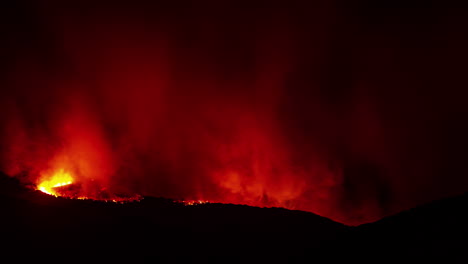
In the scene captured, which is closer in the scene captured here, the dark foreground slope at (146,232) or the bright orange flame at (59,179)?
the dark foreground slope at (146,232)

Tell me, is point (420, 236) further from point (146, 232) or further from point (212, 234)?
point (146, 232)

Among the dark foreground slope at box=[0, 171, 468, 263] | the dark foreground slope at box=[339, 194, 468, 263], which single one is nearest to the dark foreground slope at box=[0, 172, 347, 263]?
the dark foreground slope at box=[0, 171, 468, 263]

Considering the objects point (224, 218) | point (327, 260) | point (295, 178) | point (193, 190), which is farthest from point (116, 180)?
point (327, 260)

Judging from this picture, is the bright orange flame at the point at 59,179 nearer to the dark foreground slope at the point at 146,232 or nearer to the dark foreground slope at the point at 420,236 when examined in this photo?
the dark foreground slope at the point at 146,232

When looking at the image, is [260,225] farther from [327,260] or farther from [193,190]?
[193,190]

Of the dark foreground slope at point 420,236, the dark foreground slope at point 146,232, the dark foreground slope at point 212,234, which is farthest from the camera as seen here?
the dark foreground slope at point 146,232

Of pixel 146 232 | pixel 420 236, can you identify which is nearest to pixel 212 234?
pixel 146 232

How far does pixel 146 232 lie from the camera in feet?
32.7

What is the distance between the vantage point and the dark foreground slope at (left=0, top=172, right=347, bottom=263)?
8742mm

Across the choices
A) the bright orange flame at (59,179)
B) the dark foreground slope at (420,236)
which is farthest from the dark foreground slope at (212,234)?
the bright orange flame at (59,179)

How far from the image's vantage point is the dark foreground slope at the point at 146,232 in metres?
8.74

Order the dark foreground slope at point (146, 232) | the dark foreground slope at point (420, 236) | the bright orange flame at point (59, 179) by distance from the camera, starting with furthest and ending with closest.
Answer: the bright orange flame at point (59, 179)
the dark foreground slope at point (146, 232)
the dark foreground slope at point (420, 236)

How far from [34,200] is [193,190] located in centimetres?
1357

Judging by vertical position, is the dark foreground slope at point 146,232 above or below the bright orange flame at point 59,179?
below
